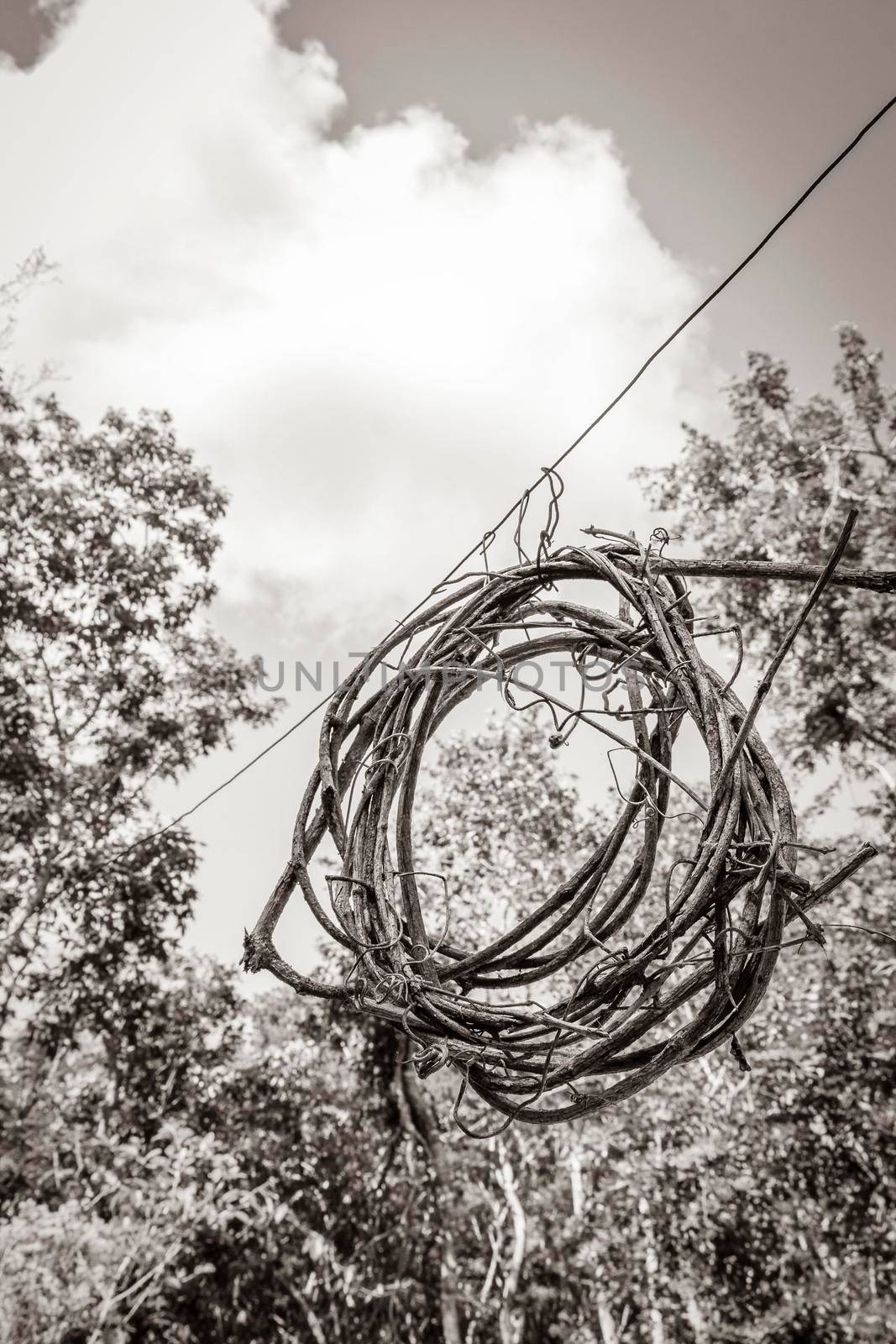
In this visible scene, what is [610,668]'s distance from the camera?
2.09 m

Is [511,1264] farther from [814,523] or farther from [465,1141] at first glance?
[814,523]

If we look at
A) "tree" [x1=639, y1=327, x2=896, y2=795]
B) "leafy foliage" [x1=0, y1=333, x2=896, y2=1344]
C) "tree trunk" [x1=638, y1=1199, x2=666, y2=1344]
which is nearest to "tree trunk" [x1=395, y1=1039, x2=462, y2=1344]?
"leafy foliage" [x1=0, y1=333, x2=896, y2=1344]

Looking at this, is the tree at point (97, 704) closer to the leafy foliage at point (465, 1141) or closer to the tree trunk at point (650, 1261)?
the leafy foliage at point (465, 1141)

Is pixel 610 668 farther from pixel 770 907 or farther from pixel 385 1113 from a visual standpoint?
A: pixel 385 1113

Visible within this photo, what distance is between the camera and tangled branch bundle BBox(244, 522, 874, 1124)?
164cm

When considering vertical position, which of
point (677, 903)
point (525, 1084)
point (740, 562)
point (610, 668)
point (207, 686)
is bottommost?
point (525, 1084)

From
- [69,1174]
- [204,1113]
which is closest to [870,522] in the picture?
[204,1113]

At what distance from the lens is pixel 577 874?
2199 mm

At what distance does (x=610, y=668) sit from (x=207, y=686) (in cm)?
720

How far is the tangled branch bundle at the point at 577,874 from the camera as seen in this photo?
5.37 feet

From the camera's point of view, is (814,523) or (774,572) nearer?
(774,572)

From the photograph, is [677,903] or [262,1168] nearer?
[677,903]

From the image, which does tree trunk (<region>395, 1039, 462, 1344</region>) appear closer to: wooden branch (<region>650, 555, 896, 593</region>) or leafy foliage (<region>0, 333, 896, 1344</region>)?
leafy foliage (<region>0, 333, 896, 1344</region>)

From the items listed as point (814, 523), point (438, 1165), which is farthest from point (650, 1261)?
point (814, 523)
